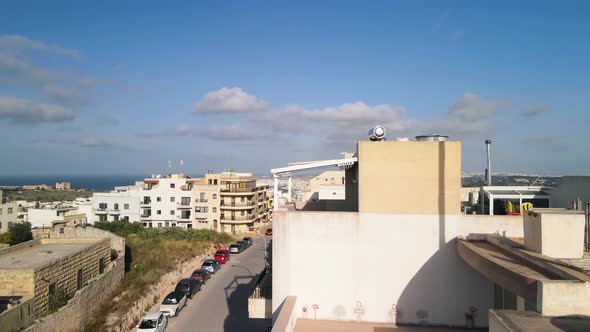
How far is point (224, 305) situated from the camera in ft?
79.6

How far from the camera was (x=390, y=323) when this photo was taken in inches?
454

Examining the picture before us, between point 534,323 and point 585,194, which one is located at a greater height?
point 585,194

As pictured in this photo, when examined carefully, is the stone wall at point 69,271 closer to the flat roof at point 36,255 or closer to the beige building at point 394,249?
the flat roof at point 36,255

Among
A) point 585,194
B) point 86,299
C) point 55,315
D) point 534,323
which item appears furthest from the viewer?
point 86,299

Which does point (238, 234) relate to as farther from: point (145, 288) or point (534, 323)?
point (534, 323)

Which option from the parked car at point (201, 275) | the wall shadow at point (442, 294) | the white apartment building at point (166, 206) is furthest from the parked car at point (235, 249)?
the wall shadow at point (442, 294)

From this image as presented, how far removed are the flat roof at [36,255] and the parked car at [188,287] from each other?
6.11 metres

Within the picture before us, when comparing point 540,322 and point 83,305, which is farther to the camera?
point 83,305

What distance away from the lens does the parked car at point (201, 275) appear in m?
28.6

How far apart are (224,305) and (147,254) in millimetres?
11651

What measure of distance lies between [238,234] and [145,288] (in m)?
28.7

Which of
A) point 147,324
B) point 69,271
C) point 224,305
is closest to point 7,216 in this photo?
point 69,271

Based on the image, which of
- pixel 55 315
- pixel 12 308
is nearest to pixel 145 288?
pixel 55 315

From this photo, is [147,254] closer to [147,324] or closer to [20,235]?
[20,235]
